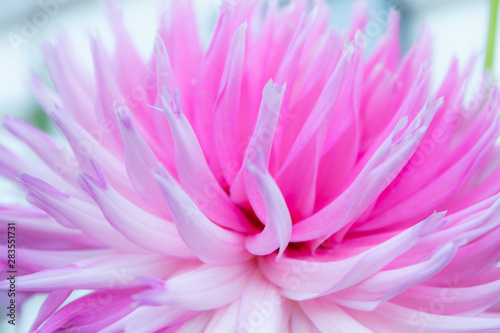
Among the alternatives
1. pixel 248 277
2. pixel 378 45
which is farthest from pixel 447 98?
pixel 248 277

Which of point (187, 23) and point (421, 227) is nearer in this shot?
point (421, 227)

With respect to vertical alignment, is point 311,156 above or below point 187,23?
below

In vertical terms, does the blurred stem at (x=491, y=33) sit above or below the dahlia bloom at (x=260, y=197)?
above

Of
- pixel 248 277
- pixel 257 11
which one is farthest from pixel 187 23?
pixel 248 277

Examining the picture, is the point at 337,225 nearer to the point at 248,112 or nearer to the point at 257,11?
the point at 248,112

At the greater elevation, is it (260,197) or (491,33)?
(491,33)

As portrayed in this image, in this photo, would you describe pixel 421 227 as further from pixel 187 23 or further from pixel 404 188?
pixel 187 23

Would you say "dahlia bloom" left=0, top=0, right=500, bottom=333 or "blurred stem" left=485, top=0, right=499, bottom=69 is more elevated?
"blurred stem" left=485, top=0, right=499, bottom=69
